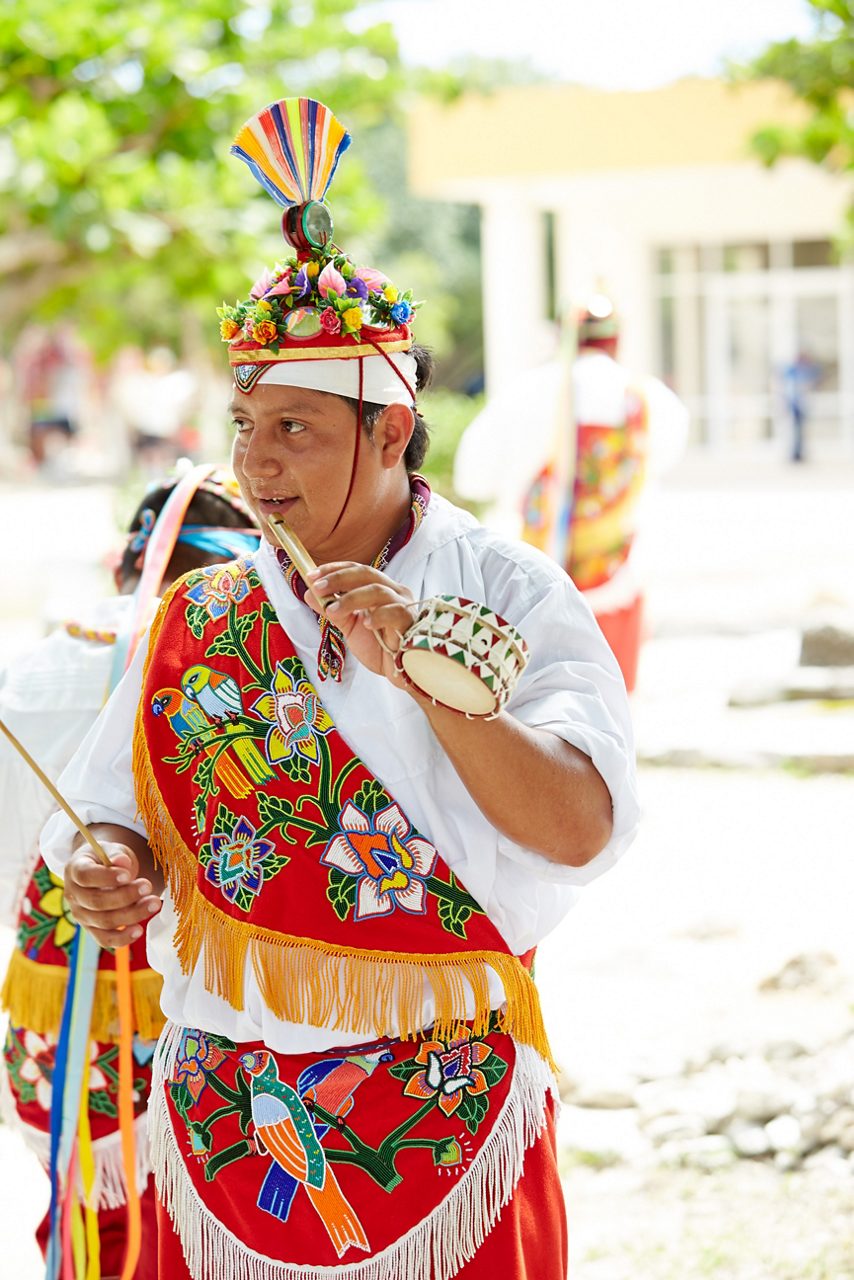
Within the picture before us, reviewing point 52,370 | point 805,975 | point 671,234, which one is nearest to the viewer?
point 805,975

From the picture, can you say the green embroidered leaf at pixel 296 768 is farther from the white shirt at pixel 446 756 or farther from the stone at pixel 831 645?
the stone at pixel 831 645

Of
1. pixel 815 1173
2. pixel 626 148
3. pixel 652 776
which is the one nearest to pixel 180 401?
pixel 626 148

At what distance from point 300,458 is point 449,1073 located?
0.74m

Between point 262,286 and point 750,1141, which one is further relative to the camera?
point 750,1141

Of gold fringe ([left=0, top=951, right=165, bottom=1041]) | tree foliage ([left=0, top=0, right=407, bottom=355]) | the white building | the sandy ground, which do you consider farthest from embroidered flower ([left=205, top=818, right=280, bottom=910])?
the white building

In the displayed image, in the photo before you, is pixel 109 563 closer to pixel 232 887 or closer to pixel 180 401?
pixel 232 887

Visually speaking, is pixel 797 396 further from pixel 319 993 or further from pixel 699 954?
pixel 319 993

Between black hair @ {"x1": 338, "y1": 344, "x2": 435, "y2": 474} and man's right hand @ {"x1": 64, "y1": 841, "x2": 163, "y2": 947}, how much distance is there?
575 mm

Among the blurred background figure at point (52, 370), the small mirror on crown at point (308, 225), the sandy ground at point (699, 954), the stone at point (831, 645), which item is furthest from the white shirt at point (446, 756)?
the blurred background figure at point (52, 370)

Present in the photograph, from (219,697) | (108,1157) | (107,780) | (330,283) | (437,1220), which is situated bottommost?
(108,1157)

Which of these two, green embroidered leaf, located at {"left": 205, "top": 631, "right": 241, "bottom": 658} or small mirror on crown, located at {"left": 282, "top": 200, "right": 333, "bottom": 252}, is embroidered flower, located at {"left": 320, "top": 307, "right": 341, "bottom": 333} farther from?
green embroidered leaf, located at {"left": 205, "top": 631, "right": 241, "bottom": 658}

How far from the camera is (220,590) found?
2.11 metres

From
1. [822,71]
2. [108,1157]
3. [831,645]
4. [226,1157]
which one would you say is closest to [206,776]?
[226,1157]

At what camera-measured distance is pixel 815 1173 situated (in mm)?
3727
